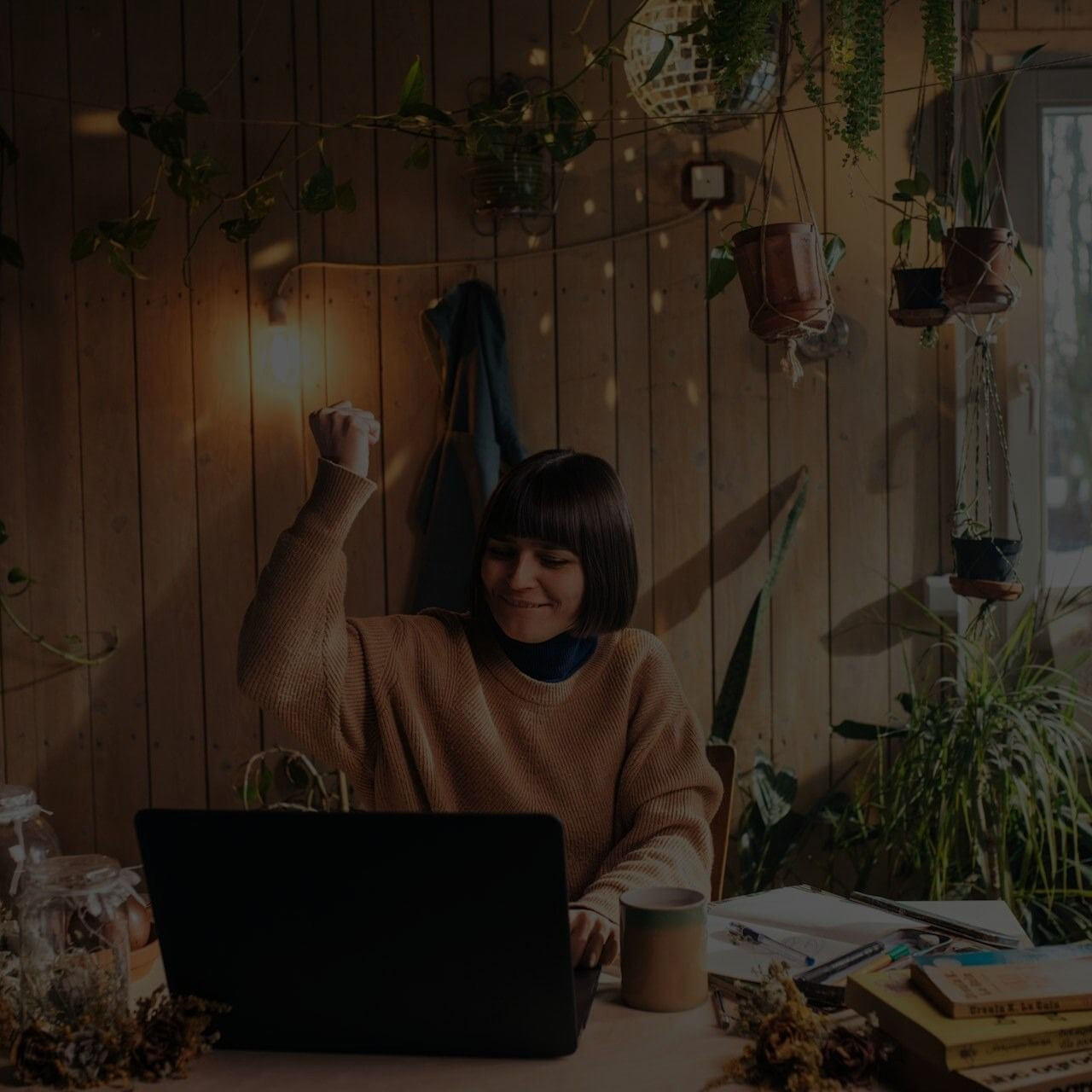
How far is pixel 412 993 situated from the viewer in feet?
3.50

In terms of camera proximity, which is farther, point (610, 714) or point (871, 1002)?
point (610, 714)

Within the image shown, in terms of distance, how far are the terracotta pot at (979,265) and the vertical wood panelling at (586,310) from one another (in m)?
0.95

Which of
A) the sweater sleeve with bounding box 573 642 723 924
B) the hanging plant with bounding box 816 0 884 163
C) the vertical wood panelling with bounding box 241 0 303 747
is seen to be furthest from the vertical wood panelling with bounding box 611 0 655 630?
the sweater sleeve with bounding box 573 642 723 924

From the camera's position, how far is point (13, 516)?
2.95m

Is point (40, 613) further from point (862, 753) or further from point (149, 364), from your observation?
point (862, 753)

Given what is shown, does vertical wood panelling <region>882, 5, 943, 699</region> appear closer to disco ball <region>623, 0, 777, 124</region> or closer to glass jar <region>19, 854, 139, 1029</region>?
disco ball <region>623, 0, 777, 124</region>

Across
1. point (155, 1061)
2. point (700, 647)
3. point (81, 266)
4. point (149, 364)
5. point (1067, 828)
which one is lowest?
point (1067, 828)

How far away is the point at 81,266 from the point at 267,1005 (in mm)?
2262

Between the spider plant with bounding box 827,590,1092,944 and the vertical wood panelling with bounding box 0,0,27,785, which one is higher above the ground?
the vertical wood panelling with bounding box 0,0,27,785

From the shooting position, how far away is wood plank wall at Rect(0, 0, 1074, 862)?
9.45ft

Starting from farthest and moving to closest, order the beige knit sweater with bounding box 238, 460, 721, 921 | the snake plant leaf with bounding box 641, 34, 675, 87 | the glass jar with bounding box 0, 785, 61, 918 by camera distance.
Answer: the snake plant leaf with bounding box 641, 34, 675, 87 → the beige knit sweater with bounding box 238, 460, 721, 921 → the glass jar with bounding box 0, 785, 61, 918

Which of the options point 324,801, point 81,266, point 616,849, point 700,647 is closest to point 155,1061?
point 616,849

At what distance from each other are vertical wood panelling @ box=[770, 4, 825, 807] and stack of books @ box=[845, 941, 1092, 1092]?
1.79m

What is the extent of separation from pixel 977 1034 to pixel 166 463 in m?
2.38
